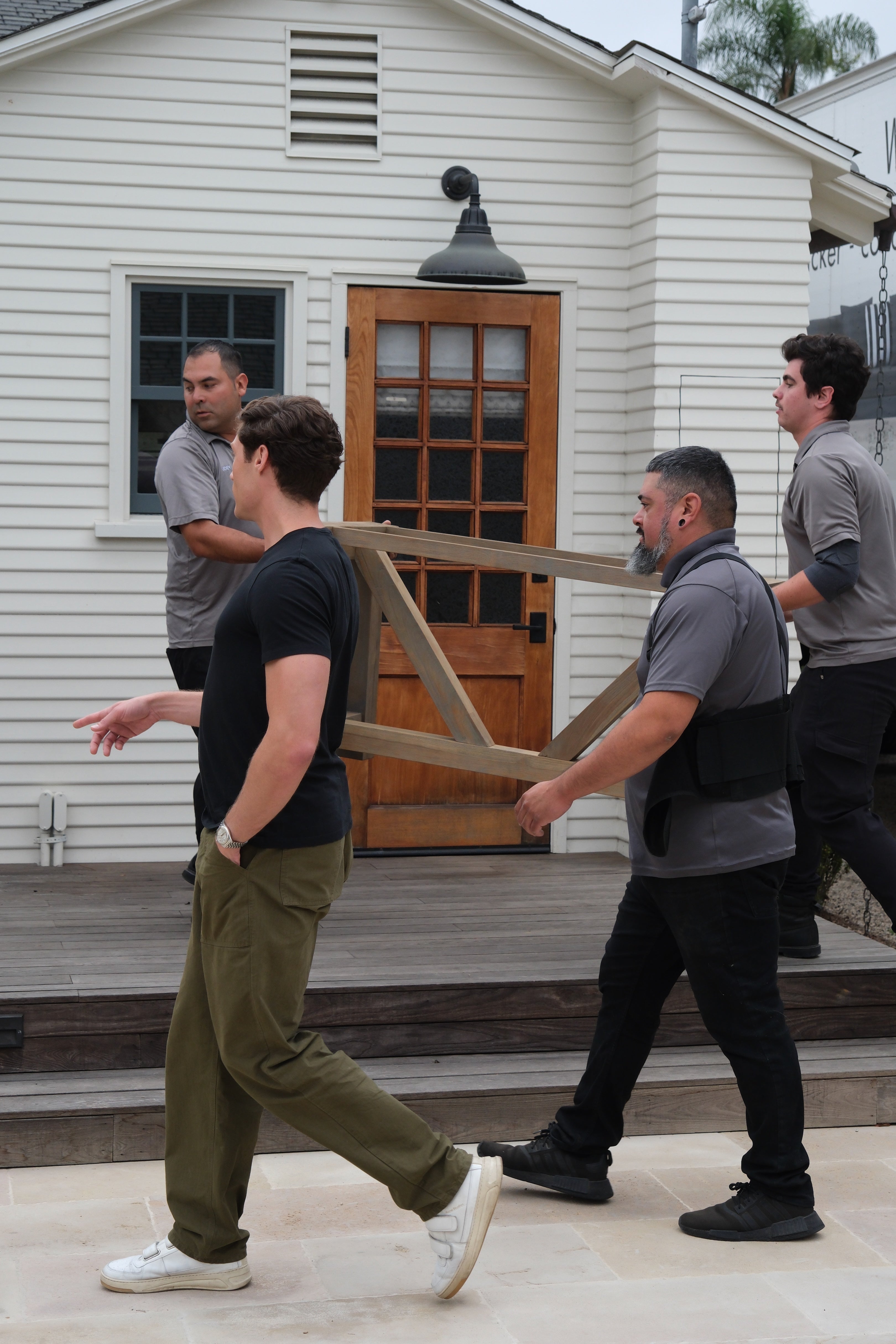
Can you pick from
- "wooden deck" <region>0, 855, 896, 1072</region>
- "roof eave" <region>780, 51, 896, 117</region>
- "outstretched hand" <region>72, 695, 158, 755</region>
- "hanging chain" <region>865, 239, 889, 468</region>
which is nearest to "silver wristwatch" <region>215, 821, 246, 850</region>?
"outstretched hand" <region>72, 695, 158, 755</region>

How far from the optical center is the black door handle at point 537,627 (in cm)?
663

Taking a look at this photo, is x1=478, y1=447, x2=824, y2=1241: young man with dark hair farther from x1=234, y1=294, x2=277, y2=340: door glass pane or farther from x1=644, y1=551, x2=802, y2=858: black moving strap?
x1=234, y1=294, x2=277, y2=340: door glass pane

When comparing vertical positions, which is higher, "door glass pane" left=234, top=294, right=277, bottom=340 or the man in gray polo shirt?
"door glass pane" left=234, top=294, right=277, bottom=340

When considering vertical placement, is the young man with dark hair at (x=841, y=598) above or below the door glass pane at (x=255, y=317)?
below

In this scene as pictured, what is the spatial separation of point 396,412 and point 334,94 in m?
1.32

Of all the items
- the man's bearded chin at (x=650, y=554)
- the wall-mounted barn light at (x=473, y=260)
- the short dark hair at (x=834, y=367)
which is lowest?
the man's bearded chin at (x=650, y=554)

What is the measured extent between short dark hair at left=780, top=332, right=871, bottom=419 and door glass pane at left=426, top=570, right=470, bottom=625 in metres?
2.33

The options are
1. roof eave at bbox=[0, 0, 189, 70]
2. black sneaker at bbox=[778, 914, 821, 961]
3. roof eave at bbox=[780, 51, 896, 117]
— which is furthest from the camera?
roof eave at bbox=[780, 51, 896, 117]

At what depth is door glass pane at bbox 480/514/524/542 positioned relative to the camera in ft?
21.6

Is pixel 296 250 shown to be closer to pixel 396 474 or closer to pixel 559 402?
pixel 396 474

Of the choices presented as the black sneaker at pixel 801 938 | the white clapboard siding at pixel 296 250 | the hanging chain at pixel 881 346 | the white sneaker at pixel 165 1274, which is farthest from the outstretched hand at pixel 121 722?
the hanging chain at pixel 881 346

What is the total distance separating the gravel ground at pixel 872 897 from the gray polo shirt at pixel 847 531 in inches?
41.7

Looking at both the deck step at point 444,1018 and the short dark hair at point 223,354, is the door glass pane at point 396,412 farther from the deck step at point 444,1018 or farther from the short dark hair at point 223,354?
the deck step at point 444,1018

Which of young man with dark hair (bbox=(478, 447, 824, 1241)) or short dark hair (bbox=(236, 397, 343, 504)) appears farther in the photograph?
young man with dark hair (bbox=(478, 447, 824, 1241))
